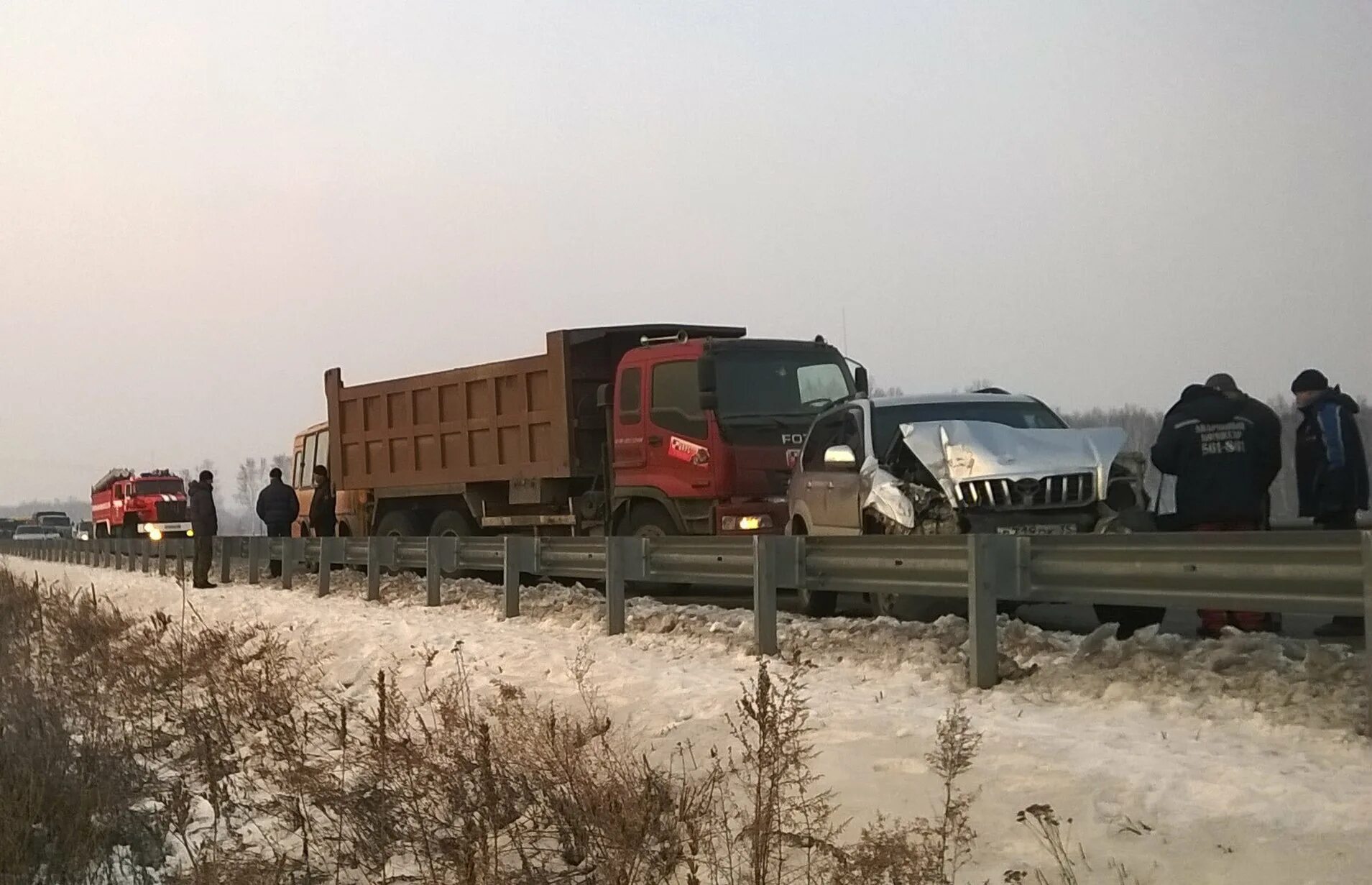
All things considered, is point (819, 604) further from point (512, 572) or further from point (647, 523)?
point (647, 523)

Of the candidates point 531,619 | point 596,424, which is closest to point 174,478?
point 596,424

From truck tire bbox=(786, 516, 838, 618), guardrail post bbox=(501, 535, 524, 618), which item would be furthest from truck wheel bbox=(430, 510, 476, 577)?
truck tire bbox=(786, 516, 838, 618)

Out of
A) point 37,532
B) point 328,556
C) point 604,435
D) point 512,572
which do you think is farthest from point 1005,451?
point 37,532

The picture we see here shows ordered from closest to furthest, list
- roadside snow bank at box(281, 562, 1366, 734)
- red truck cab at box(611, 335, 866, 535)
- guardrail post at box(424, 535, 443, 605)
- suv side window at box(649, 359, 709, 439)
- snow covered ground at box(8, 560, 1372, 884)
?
snow covered ground at box(8, 560, 1372, 884) < roadside snow bank at box(281, 562, 1366, 734) < guardrail post at box(424, 535, 443, 605) < red truck cab at box(611, 335, 866, 535) < suv side window at box(649, 359, 709, 439)

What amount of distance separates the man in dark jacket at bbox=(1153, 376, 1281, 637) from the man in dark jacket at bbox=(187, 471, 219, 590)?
52.5 feet

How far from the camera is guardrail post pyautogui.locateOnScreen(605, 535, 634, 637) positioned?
10.3 m

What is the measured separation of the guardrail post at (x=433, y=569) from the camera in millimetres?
13750

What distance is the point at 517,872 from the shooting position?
530 cm

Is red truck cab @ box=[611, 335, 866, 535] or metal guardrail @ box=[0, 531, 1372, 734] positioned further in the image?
red truck cab @ box=[611, 335, 866, 535]

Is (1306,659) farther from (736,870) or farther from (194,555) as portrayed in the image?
(194,555)

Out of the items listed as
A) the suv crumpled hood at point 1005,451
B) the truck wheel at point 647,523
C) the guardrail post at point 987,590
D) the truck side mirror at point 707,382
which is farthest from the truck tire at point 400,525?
the guardrail post at point 987,590

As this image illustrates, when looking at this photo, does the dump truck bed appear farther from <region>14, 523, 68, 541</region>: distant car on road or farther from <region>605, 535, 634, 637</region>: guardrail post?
<region>14, 523, 68, 541</region>: distant car on road

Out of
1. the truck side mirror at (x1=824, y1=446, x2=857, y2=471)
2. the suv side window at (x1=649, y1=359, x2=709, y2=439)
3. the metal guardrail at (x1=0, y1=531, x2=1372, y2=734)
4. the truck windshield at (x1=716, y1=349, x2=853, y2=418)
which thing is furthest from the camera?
the truck windshield at (x1=716, y1=349, x2=853, y2=418)

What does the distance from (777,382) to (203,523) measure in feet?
36.0
